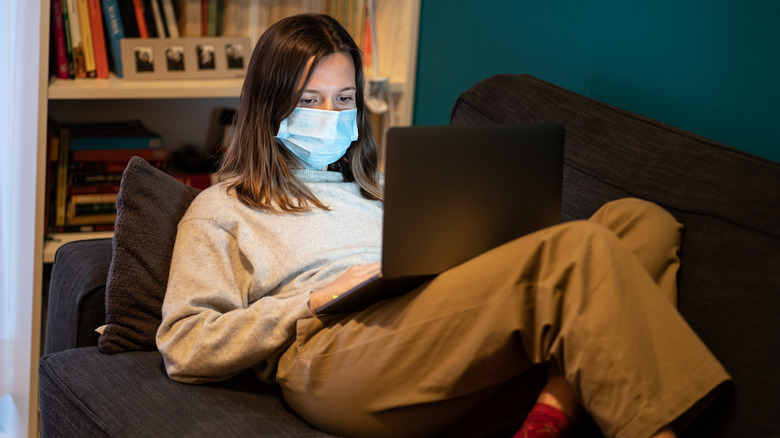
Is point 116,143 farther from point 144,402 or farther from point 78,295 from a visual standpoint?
point 144,402

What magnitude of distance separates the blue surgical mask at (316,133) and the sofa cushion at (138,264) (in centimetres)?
24

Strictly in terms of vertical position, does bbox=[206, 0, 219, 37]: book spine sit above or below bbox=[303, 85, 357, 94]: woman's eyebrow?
above

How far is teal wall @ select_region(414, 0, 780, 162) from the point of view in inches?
52.9

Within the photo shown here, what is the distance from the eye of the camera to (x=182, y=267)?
1.19m

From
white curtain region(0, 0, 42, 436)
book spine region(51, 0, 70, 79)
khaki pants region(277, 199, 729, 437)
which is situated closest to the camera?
khaki pants region(277, 199, 729, 437)

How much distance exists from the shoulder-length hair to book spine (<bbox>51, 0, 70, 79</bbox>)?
2.32ft

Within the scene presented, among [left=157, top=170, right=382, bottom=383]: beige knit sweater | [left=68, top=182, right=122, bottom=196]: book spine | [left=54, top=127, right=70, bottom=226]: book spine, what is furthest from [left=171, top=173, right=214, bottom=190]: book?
[left=157, top=170, right=382, bottom=383]: beige knit sweater

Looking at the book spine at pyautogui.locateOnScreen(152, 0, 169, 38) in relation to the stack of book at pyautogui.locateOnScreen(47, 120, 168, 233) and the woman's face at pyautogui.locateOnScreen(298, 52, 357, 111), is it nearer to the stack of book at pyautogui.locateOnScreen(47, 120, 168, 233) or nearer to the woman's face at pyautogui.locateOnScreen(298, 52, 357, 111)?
the stack of book at pyautogui.locateOnScreen(47, 120, 168, 233)

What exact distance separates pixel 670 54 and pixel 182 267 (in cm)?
98

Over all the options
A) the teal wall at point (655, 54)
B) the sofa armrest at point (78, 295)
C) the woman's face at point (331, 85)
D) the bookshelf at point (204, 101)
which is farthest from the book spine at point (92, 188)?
the teal wall at point (655, 54)

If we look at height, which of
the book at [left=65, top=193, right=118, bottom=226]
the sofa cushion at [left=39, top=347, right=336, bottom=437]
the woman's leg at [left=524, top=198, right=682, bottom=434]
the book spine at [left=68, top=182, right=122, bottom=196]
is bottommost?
the sofa cushion at [left=39, top=347, right=336, bottom=437]

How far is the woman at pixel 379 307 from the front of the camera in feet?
2.97

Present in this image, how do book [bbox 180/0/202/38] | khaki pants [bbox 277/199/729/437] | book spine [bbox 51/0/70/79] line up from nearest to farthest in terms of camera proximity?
khaki pants [bbox 277/199/729/437] < book spine [bbox 51/0/70/79] < book [bbox 180/0/202/38]

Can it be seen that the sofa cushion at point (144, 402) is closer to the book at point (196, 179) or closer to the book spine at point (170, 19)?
the book at point (196, 179)
